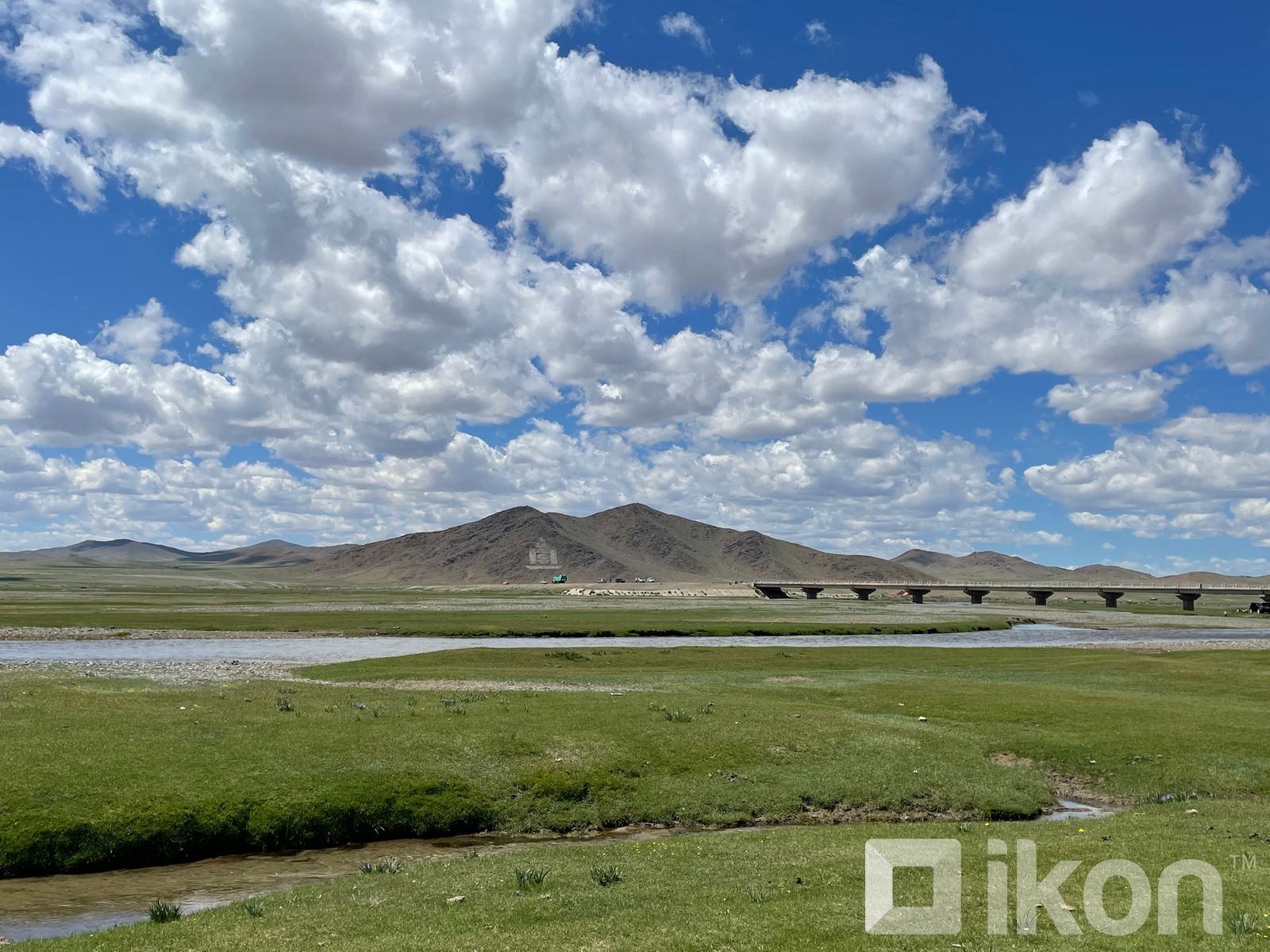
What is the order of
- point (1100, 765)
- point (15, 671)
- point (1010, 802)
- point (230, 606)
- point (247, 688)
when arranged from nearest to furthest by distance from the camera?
point (1010, 802), point (1100, 765), point (247, 688), point (15, 671), point (230, 606)

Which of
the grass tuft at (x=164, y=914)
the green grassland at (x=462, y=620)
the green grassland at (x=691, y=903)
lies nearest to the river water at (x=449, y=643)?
the green grassland at (x=462, y=620)

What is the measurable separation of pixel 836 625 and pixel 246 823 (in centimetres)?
12046

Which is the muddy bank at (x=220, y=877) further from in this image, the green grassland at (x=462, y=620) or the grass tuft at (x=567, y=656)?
the green grassland at (x=462, y=620)

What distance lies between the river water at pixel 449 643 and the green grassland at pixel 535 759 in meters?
32.8

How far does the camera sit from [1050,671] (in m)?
66.9

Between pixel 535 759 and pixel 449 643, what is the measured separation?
73858 mm

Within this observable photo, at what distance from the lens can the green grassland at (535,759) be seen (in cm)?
2566

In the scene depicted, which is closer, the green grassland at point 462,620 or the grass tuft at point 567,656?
the grass tuft at point 567,656

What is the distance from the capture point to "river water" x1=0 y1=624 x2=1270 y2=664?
80875mm

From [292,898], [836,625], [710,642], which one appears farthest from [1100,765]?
[836,625]

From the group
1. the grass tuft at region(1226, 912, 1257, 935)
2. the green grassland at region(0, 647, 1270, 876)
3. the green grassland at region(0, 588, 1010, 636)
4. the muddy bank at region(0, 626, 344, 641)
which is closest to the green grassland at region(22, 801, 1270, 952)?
the grass tuft at region(1226, 912, 1257, 935)

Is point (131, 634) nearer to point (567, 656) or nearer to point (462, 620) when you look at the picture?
point (462, 620)

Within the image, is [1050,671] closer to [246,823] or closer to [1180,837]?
[1180,837]

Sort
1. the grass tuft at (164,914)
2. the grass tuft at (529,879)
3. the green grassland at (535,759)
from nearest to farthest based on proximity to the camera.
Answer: the grass tuft at (164,914) → the grass tuft at (529,879) → the green grassland at (535,759)
